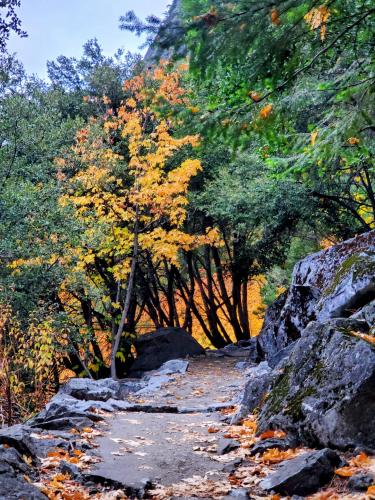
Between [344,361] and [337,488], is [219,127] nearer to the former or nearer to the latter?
[344,361]

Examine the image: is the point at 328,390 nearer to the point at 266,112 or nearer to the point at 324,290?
the point at 266,112

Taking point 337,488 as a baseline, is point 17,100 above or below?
above

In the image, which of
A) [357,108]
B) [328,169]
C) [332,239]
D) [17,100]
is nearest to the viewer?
[357,108]

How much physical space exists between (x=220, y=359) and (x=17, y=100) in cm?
1007

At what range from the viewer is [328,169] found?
10828 mm

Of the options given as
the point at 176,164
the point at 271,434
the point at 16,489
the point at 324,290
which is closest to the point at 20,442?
the point at 16,489

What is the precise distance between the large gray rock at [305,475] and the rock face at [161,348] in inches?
468

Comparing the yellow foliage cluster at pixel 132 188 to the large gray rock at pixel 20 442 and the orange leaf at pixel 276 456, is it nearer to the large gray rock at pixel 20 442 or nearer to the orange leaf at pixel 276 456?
the large gray rock at pixel 20 442

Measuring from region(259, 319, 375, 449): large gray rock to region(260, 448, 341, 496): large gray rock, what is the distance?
367 mm

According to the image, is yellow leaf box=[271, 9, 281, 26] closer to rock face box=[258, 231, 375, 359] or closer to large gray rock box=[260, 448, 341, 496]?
large gray rock box=[260, 448, 341, 496]

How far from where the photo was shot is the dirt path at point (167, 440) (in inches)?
179

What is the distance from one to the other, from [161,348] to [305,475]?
12542 millimetres

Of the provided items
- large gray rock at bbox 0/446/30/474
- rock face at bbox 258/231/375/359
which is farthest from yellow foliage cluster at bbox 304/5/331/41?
rock face at bbox 258/231/375/359

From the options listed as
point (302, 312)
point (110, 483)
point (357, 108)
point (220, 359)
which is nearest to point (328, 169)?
point (302, 312)
